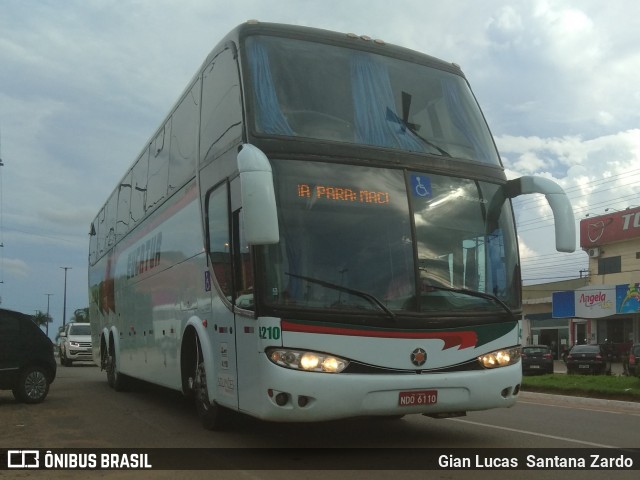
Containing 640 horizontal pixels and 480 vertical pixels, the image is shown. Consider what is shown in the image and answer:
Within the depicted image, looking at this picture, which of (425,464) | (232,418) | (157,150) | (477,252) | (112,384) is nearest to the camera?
(425,464)

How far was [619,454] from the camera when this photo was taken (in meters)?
7.68

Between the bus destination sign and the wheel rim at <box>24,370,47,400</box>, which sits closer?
the bus destination sign

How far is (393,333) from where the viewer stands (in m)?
6.67

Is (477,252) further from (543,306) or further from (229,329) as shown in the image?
(543,306)

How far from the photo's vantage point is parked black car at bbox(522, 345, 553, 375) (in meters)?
29.1

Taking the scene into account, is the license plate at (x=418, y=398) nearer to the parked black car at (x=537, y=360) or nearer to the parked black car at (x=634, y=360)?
the parked black car at (x=634, y=360)

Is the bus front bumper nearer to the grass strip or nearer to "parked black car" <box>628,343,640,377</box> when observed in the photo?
the grass strip

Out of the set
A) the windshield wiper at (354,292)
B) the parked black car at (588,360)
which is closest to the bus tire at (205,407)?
the windshield wiper at (354,292)

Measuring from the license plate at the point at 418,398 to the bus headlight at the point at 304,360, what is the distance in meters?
0.71

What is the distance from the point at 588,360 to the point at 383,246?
24.3m

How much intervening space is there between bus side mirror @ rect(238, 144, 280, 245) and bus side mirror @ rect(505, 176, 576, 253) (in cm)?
306

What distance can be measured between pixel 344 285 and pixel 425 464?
1.92m

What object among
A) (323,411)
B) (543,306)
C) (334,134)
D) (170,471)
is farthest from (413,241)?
(543,306)

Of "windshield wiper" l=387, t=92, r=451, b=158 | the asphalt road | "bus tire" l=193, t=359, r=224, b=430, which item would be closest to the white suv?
the asphalt road
